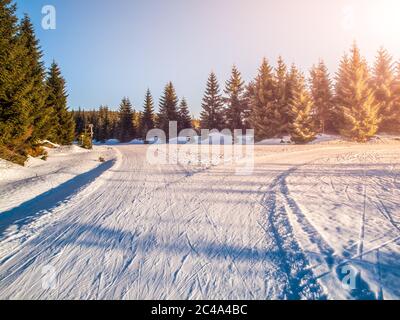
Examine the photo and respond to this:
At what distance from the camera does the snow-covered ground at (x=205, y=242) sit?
9.73 ft

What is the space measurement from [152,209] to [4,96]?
12.0 m

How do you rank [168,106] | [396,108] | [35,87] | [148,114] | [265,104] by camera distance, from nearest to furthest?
1. [35,87]
2. [396,108]
3. [265,104]
4. [168,106]
5. [148,114]

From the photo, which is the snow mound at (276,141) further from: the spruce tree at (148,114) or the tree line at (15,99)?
the spruce tree at (148,114)

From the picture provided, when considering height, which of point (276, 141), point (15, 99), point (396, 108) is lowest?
point (276, 141)

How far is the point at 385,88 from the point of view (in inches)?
1180

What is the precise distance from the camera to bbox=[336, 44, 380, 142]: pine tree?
2711cm

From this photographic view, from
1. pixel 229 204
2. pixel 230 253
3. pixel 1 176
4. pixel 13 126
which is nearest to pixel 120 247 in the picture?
pixel 230 253

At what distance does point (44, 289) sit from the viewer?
3018mm

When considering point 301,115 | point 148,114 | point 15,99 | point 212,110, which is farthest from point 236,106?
point 15,99

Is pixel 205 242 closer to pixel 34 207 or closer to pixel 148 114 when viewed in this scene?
pixel 34 207

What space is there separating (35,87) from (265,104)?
26892 mm

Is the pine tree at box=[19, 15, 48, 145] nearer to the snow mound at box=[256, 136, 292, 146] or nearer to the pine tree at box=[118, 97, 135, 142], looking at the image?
the snow mound at box=[256, 136, 292, 146]

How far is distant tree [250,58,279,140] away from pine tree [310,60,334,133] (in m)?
6.43

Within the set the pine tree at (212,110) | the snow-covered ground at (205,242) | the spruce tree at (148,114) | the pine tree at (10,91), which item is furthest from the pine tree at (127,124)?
the snow-covered ground at (205,242)
